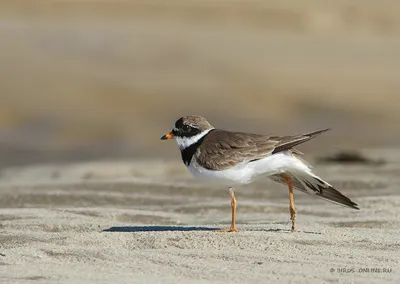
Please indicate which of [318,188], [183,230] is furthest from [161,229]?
[318,188]

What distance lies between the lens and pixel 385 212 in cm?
805

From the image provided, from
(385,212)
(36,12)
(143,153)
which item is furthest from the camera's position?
(36,12)

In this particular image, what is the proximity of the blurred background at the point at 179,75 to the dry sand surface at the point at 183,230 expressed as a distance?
4.04m

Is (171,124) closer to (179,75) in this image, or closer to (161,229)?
(179,75)

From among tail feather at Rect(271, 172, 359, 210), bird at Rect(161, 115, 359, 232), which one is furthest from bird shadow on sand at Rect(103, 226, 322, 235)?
tail feather at Rect(271, 172, 359, 210)

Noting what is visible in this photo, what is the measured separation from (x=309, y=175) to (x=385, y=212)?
1411mm

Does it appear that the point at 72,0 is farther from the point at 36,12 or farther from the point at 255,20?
the point at 255,20

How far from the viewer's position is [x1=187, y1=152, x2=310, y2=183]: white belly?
6.73 m

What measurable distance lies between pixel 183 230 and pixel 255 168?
0.69 metres

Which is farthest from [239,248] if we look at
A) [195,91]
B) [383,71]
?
[383,71]

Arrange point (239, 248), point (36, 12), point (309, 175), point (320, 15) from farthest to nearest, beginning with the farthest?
point (320, 15)
point (36, 12)
point (309, 175)
point (239, 248)

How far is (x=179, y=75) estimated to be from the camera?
20391 millimetres

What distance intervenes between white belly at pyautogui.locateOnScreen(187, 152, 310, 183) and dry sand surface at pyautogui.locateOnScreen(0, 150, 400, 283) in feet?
1.29

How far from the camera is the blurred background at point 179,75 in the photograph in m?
16.5
